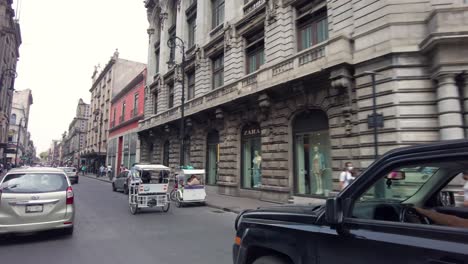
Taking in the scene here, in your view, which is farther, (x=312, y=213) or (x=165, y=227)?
(x=165, y=227)

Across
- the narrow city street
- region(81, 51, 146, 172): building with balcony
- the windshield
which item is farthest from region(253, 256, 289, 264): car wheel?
region(81, 51, 146, 172): building with balcony

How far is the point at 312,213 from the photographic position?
2.78 metres

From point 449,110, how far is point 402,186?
912 cm

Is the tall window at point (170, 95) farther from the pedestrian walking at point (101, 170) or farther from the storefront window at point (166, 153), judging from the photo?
the pedestrian walking at point (101, 170)

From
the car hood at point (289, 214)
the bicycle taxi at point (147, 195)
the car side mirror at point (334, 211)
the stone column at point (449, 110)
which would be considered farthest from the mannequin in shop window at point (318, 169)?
the car side mirror at point (334, 211)

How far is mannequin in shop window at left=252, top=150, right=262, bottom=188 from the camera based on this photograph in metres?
16.8

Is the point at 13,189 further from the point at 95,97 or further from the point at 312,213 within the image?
the point at 95,97

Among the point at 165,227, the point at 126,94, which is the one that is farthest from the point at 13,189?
the point at 126,94

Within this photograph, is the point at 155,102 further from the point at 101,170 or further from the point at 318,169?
the point at 318,169

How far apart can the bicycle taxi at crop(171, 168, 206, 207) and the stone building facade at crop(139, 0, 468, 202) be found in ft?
10.8

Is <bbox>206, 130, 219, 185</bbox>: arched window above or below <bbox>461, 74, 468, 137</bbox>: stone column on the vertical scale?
below

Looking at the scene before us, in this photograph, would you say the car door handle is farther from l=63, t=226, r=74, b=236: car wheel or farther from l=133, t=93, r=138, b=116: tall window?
l=133, t=93, r=138, b=116: tall window

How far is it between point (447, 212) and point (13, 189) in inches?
337

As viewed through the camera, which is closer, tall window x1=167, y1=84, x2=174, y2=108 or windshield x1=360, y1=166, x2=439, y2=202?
windshield x1=360, y1=166, x2=439, y2=202
